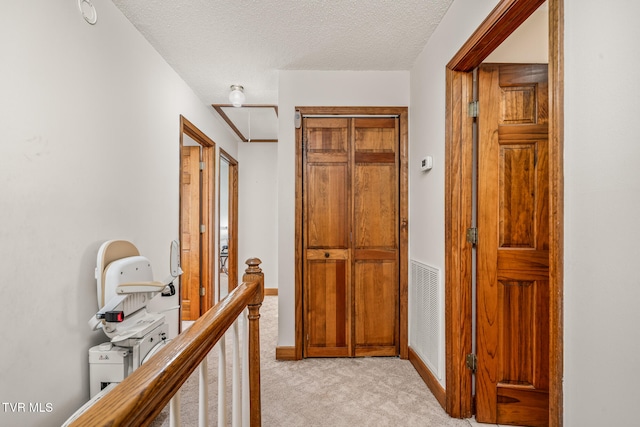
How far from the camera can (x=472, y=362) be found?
1.96m

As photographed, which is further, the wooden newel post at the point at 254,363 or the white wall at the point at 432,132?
the white wall at the point at 432,132

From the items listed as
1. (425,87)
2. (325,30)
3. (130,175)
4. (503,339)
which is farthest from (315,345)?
(325,30)

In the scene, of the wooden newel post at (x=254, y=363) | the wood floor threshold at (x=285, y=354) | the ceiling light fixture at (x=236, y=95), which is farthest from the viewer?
the ceiling light fixture at (x=236, y=95)

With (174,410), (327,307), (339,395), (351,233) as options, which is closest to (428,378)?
(339,395)

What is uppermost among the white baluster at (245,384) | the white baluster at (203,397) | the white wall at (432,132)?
the white wall at (432,132)

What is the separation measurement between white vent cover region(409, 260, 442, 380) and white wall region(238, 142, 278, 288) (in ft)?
9.57

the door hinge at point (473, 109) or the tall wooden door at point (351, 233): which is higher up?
the door hinge at point (473, 109)

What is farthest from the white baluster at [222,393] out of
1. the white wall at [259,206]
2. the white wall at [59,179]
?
the white wall at [259,206]

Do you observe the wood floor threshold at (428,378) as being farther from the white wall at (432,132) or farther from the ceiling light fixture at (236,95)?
the ceiling light fixture at (236,95)

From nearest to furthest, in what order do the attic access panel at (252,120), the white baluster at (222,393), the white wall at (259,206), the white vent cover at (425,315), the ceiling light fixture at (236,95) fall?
the white baluster at (222,393)
the white vent cover at (425,315)
the ceiling light fixture at (236,95)
the attic access panel at (252,120)
the white wall at (259,206)

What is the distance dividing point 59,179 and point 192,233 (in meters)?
2.47

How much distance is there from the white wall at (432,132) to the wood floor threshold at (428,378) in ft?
0.23

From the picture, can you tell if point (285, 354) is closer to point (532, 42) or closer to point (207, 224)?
point (207, 224)

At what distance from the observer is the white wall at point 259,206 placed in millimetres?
5250
